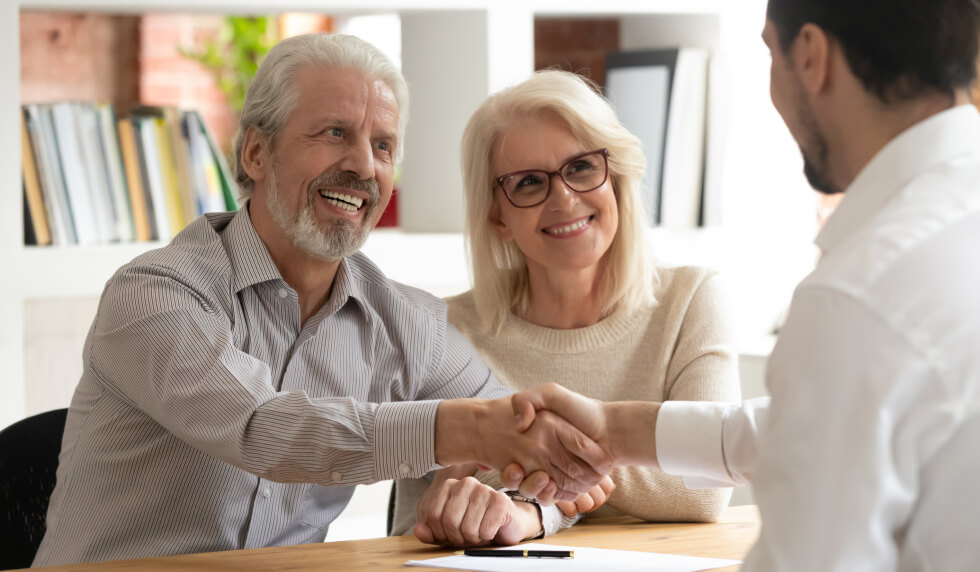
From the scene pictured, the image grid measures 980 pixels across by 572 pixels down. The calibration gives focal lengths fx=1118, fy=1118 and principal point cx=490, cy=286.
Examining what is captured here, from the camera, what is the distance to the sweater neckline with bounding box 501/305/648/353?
7.38 ft

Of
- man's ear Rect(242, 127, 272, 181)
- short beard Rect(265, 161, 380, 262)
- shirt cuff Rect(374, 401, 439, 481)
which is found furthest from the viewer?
man's ear Rect(242, 127, 272, 181)

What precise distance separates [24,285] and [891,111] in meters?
2.08

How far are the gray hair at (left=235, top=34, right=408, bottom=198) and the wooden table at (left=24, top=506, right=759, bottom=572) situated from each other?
0.80 m

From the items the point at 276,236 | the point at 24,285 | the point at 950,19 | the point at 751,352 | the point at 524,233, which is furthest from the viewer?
the point at 751,352

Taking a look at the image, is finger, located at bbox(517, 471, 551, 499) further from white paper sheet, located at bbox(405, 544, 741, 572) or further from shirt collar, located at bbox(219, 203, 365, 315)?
shirt collar, located at bbox(219, 203, 365, 315)

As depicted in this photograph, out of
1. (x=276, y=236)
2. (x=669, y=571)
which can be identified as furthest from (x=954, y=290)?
(x=276, y=236)

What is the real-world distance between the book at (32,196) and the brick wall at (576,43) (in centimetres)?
154

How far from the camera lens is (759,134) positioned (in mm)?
3152

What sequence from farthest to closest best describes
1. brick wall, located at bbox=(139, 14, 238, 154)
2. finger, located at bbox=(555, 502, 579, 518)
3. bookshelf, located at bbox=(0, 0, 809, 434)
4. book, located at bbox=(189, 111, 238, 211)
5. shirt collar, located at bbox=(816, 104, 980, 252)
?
brick wall, located at bbox=(139, 14, 238, 154)
book, located at bbox=(189, 111, 238, 211)
bookshelf, located at bbox=(0, 0, 809, 434)
finger, located at bbox=(555, 502, 579, 518)
shirt collar, located at bbox=(816, 104, 980, 252)

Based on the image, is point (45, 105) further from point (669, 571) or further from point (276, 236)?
point (669, 571)

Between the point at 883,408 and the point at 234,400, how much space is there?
1.01 m

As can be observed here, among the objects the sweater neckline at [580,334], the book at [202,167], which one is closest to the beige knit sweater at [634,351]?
the sweater neckline at [580,334]

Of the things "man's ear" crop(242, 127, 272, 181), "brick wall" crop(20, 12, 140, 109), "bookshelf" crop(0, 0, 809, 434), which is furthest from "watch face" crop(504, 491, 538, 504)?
"brick wall" crop(20, 12, 140, 109)

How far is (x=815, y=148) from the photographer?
45.2 inches
